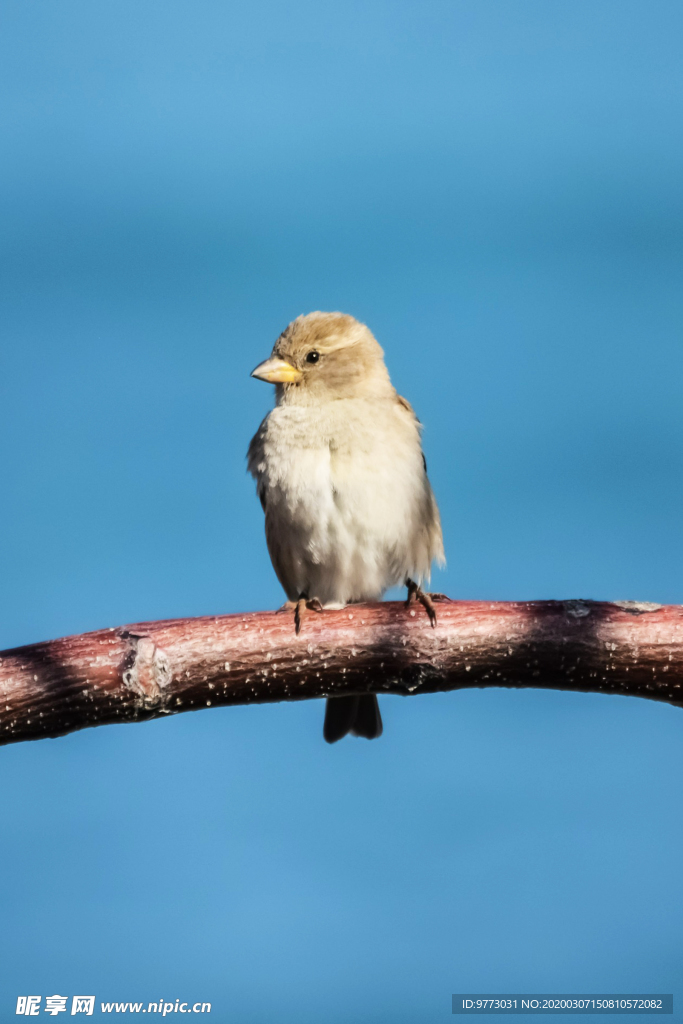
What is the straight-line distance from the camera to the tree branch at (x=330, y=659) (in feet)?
7.64

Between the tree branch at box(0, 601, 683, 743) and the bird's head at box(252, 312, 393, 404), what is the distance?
1745mm

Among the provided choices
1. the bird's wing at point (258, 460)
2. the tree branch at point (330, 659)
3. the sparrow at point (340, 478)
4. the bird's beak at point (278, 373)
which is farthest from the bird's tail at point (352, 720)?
the tree branch at point (330, 659)

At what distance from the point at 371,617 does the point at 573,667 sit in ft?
1.78

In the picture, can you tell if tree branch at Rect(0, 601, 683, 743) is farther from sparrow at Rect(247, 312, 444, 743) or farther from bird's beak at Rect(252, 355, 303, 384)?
bird's beak at Rect(252, 355, 303, 384)

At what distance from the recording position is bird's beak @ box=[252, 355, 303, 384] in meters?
4.07

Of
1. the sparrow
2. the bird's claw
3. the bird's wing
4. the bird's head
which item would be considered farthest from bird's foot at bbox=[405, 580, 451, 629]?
the bird's head

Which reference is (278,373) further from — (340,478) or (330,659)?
(330,659)

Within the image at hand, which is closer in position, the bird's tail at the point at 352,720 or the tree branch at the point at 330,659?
the tree branch at the point at 330,659

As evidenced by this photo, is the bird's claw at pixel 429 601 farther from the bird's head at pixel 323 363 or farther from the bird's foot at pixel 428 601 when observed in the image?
the bird's head at pixel 323 363

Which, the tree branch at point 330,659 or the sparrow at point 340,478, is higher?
the sparrow at point 340,478

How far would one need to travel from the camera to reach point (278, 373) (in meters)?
4.08

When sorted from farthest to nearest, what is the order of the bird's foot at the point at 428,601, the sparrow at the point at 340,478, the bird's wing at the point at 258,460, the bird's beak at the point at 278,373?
the bird's beak at the point at 278,373
the bird's wing at the point at 258,460
the sparrow at the point at 340,478
the bird's foot at the point at 428,601

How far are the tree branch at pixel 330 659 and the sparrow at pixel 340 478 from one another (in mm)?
1198

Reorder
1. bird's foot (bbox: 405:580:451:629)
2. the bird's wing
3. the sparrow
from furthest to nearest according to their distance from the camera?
the bird's wing → the sparrow → bird's foot (bbox: 405:580:451:629)
